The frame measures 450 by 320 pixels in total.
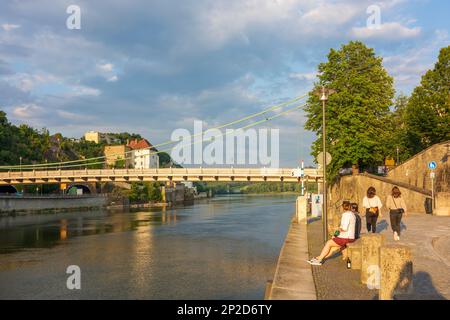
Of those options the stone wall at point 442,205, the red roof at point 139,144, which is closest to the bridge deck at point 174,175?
the stone wall at point 442,205

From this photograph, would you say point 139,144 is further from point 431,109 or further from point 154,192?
point 431,109

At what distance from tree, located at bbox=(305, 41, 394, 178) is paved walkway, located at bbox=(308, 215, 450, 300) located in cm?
1867

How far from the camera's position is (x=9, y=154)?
72.4 meters

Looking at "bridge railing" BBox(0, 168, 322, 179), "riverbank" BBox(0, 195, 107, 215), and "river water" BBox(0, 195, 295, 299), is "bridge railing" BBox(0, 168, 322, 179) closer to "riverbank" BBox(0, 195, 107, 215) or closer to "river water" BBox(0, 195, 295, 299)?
"riverbank" BBox(0, 195, 107, 215)

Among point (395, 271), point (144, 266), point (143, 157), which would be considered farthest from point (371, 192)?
point (143, 157)

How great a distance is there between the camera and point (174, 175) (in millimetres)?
50969

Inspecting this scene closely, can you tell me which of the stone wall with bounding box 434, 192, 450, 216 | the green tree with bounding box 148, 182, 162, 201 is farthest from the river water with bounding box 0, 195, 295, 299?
the green tree with bounding box 148, 182, 162, 201

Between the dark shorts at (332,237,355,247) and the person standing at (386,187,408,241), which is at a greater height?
the person standing at (386,187,408,241)

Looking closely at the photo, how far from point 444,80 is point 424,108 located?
14.7 ft

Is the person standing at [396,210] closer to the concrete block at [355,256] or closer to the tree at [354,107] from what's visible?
the concrete block at [355,256]

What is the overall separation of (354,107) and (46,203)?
2122 inches

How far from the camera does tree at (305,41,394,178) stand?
32344 mm

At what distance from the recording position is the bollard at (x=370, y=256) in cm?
791
